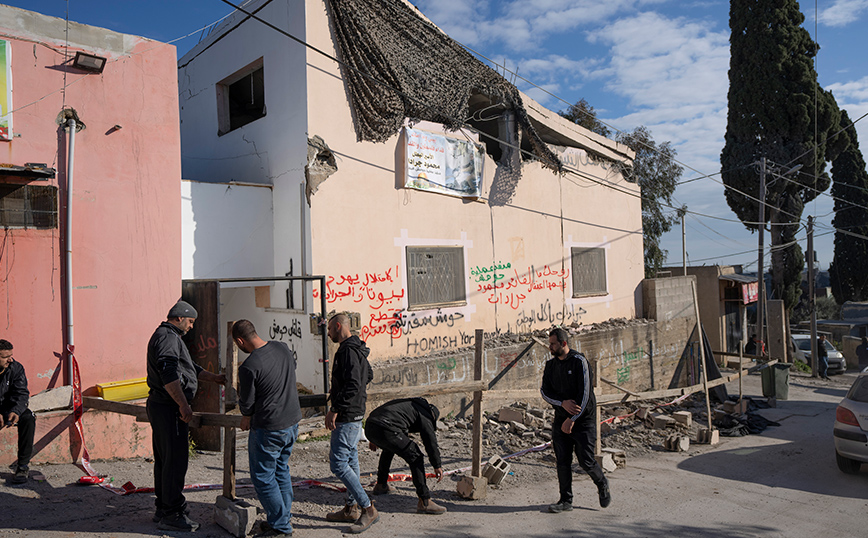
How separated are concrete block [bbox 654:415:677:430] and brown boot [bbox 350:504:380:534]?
286 inches

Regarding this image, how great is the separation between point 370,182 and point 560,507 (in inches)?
236

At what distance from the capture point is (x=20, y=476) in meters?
5.16

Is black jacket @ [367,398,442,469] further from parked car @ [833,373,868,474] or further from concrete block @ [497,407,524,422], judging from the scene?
parked car @ [833,373,868,474]

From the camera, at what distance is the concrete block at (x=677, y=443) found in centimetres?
895

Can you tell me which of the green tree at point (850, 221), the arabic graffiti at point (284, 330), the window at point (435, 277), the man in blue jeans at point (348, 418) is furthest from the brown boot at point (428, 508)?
the green tree at point (850, 221)

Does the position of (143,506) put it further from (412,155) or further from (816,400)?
(816,400)

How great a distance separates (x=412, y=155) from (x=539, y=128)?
A: 463 cm

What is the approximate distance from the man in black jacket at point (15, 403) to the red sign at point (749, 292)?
968 inches

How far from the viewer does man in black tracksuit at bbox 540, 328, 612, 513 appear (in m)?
5.27

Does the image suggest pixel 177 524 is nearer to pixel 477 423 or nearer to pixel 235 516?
pixel 235 516

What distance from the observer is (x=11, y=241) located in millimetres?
5852

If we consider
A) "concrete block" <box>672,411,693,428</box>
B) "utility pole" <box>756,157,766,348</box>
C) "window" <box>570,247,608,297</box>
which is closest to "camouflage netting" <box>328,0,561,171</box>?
"window" <box>570,247,608,297</box>

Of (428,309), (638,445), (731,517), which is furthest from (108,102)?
(638,445)

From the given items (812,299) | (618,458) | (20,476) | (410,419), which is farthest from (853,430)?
(812,299)
